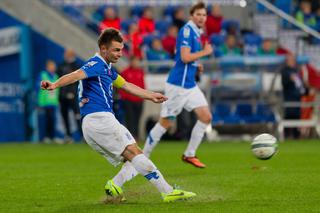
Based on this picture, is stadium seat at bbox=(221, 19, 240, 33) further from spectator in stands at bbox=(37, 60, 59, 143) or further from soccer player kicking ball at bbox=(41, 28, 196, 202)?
soccer player kicking ball at bbox=(41, 28, 196, 202)

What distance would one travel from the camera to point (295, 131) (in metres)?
24.6

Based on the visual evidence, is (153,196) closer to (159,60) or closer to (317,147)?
(317,147)

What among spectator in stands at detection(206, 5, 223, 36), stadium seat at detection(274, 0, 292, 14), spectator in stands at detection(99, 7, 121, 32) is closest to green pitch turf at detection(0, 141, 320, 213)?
spectator in stands at detection(99, 7, 121, 32)

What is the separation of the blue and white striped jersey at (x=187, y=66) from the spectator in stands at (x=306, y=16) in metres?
13.8

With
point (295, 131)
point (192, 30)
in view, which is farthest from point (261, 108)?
point (192, 30)

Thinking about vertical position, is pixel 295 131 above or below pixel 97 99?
below

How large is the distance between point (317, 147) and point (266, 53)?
18.0 feet

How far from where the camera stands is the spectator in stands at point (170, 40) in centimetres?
2377

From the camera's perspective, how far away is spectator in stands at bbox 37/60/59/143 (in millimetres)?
23594

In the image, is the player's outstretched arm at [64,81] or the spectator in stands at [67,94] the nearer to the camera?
the player's outstretched arm at [64,81]

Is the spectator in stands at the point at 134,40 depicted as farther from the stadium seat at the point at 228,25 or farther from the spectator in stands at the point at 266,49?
the spectator in stands at the point at 266,49

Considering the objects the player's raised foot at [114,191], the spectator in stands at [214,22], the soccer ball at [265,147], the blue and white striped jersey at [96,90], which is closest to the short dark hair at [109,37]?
the blue and white striped jersey at [96,90]

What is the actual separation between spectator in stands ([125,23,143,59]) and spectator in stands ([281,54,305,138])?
3.94 metres

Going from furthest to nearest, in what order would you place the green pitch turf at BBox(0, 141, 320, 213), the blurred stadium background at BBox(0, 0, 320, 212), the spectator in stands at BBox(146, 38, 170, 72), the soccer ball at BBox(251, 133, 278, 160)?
the spectator in stands at BBox(146, 38, 170, 72)
the blurred stadium background at BBox(0, 0, 320, 212)
the soccer ball at BBox(251, 133, 278, 160)
the green pitch turf at BBox(0, 141, 320, 213)
